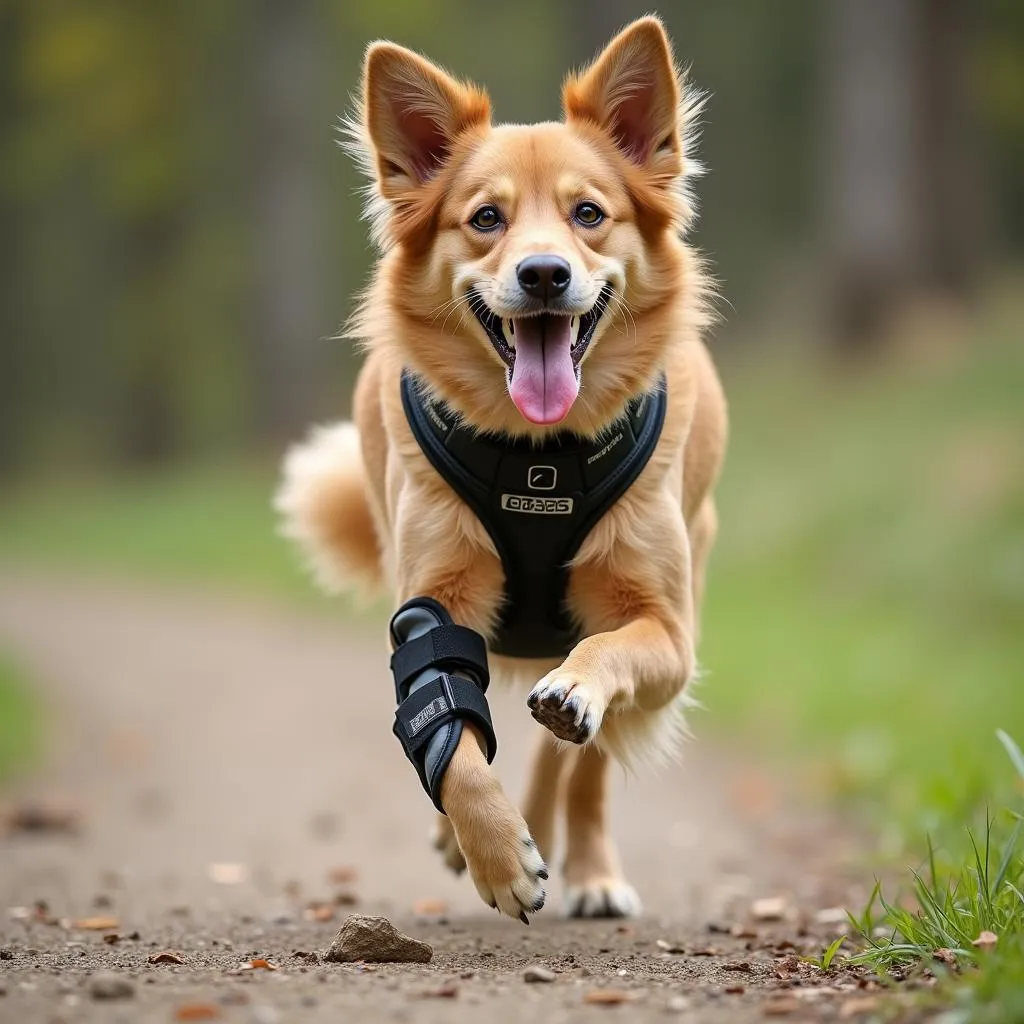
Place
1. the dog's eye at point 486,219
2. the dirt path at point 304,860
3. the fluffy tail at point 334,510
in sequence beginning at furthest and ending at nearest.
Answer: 1. the fluffy tail at point 334,510
2. the dog's eye at point 486,219
3. the dirt path at point 304,860

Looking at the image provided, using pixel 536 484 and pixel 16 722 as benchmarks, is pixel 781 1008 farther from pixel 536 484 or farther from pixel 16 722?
pixel 16 722

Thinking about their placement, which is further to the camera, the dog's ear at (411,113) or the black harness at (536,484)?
the dog's ear at (411,113)

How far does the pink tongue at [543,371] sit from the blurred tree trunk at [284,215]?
17.2 m

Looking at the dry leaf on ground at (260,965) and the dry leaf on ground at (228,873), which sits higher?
the dry leaf on ground at (228,873)

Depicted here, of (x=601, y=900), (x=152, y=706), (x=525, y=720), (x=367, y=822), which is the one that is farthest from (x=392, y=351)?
(x=152, y=706)

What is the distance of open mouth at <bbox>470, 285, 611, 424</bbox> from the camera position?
13.3 feet

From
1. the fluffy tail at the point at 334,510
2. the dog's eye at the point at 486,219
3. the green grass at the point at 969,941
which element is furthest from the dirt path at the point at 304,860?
the dog's eye at the point at 486,219

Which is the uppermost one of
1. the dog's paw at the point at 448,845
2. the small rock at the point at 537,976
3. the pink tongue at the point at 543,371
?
the pink tongue at the point at 543,371

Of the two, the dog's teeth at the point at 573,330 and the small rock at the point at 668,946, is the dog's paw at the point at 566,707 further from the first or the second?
the dog's teeth at the point at 573,330

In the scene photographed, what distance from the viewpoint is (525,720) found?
30.5ft

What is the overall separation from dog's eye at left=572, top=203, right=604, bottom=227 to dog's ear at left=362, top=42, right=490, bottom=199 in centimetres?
49

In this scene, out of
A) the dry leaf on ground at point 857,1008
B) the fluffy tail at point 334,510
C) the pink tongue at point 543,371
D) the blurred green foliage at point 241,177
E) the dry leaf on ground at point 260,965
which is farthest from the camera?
the blurred green foliage at point 241,177

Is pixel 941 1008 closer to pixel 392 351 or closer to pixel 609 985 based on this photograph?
pixel 609 985

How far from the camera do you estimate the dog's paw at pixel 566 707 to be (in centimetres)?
359
